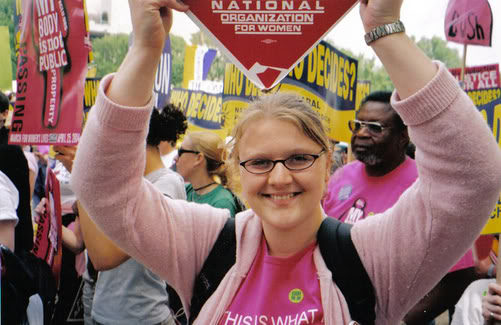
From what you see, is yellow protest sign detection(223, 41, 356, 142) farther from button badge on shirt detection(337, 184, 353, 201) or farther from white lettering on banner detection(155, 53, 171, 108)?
button badge on shirt detection(337, 184, 353, 201)

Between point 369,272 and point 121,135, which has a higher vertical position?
point 121,135

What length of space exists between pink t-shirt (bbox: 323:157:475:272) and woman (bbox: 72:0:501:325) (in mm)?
1492

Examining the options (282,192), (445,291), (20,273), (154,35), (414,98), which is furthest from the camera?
(445,291)

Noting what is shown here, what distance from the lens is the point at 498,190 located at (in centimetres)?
131

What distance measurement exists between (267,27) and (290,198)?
20.2 inches

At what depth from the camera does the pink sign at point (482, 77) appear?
4.19m

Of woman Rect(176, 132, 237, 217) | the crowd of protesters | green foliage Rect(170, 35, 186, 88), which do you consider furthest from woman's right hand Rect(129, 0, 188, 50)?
green foliage Rect(170, 35, 186, 88)

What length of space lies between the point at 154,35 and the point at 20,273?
4.85ft

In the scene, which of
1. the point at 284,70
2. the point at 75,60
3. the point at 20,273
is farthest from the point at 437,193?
the point at 75,60

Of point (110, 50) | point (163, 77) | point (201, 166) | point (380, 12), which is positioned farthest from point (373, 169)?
point (110, 50)

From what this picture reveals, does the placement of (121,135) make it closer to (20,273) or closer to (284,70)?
(284,70)

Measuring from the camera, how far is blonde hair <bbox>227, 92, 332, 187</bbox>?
62.4 inches

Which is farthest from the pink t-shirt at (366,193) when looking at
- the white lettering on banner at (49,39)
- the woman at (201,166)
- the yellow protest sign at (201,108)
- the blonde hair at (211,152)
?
the yellow protest sign at (201,108)

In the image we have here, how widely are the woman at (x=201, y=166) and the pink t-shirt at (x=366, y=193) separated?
91cm
